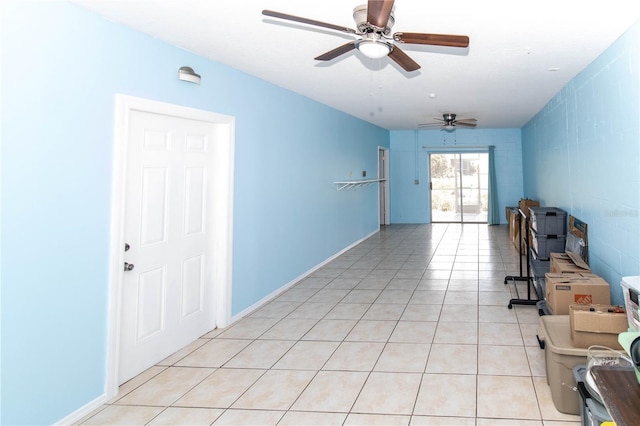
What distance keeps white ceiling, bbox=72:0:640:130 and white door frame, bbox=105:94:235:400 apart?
539mm

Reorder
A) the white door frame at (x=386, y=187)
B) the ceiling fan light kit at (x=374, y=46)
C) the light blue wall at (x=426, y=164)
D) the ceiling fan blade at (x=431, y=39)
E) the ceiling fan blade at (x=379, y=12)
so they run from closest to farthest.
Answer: the ceiling fan blade at (x=379, y=12) < the ceiling fan blade at (x=431, y=39) < the ceiling fan light kit at (x=374, y=46) < the light blue wall at (x=426, y=164) < the white door frame at (x=386, y=187)

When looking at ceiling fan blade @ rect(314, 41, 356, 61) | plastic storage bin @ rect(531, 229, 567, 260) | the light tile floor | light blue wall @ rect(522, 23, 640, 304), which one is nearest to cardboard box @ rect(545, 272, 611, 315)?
light blue wall @ rect(522, 23, 640, 304)

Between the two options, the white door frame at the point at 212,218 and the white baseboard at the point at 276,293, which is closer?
the white door frame at the point at 212,218

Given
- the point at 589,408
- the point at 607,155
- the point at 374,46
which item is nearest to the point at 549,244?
the point at 607,155

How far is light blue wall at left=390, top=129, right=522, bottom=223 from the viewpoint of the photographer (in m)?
10.4

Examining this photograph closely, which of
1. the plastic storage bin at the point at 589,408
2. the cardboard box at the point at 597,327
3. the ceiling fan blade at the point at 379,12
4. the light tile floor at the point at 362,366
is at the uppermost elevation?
the ceiling fan blade at the point at 379,12

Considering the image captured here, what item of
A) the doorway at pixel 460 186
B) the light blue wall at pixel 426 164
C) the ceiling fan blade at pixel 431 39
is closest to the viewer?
the ceiling fan blade at pixel 431 39

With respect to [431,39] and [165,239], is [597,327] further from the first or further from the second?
[165,239]

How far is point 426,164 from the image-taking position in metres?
11.0

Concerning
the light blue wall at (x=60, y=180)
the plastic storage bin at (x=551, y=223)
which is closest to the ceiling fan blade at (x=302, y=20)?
the light blue wall at (x=60, y=180)

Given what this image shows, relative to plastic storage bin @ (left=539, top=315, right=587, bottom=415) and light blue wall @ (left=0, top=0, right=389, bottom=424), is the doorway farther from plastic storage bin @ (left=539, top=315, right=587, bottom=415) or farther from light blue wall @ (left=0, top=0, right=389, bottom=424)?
plastic storage bin @ (left=539, top=315, right=587, bottom=415)

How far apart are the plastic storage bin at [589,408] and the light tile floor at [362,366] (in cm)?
30

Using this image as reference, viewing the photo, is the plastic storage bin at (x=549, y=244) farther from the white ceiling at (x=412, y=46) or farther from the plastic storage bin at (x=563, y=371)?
the plastic storage bin at (x=563, y=371)

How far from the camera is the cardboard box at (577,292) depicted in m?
2.88
